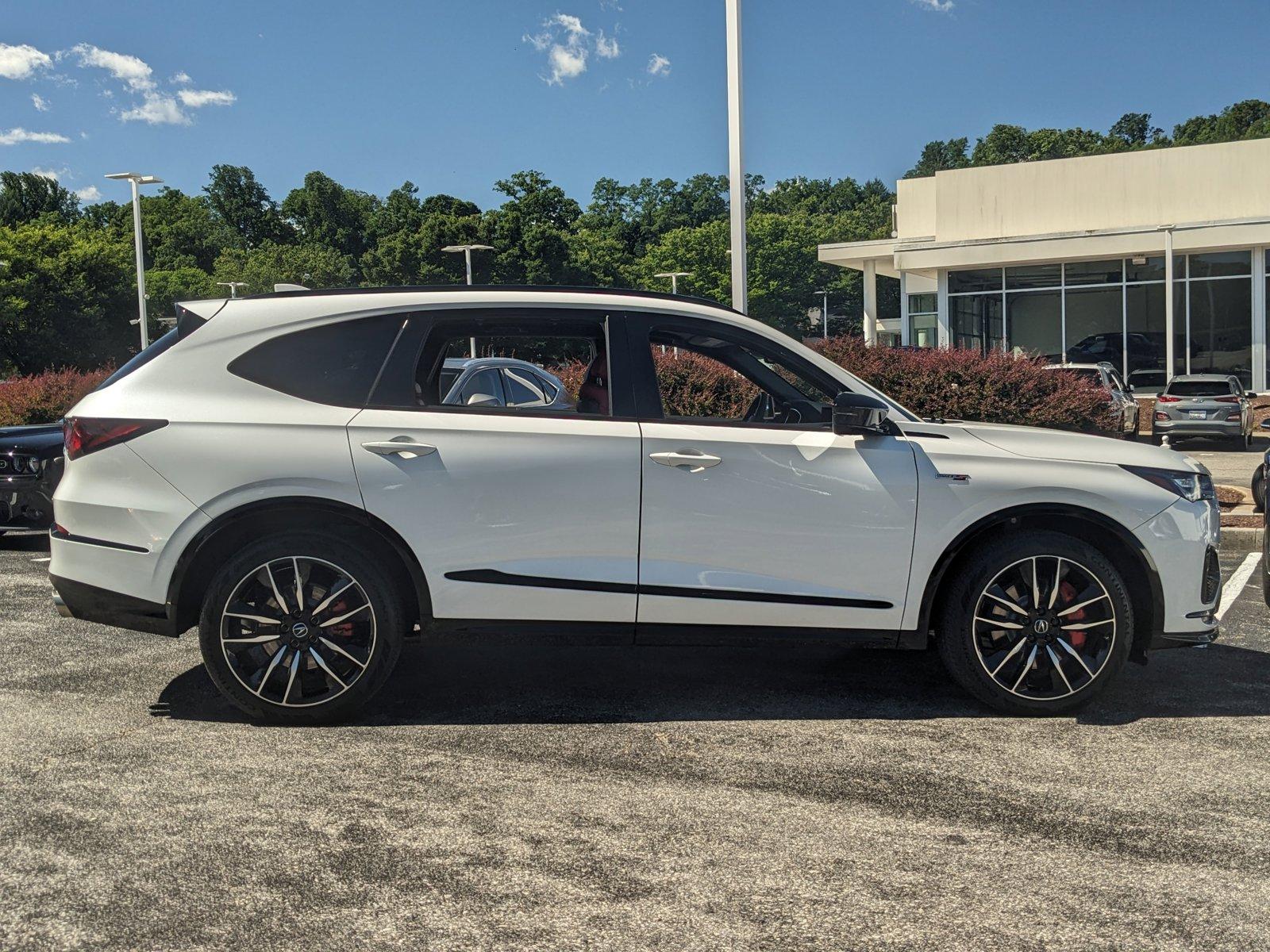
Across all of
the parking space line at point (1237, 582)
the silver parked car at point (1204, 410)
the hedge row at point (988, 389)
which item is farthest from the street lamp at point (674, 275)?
the parking space line at point (1237, 582)

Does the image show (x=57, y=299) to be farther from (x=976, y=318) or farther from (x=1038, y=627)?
(x=1038, y=627)

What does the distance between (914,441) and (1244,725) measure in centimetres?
186

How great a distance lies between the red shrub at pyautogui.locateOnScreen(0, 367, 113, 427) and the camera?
2178 cm

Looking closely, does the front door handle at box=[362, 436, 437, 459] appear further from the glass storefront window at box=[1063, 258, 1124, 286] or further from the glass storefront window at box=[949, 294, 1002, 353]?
the glass storefront window at box=[1063, 258, 1124, 286]

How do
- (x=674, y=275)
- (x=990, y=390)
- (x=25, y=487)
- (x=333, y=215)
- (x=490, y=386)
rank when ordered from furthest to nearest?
(x=333, y=215) → (x=674, y=275) → (x=990, y=390) → (x=25, y=487) → (x=490, y=386)

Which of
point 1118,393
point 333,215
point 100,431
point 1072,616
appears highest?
point 333,215

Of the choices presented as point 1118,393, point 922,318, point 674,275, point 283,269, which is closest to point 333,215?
point 283,269

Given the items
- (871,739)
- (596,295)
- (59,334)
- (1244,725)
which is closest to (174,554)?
(596,295)

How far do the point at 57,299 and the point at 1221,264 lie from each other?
6430cm

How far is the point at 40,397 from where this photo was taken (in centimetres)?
2200

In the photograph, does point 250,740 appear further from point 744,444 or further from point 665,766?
point 744,444

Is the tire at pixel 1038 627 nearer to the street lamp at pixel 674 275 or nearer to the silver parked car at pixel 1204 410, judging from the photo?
the silver parked car at pixel 1204 410

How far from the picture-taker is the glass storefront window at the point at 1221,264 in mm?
32812

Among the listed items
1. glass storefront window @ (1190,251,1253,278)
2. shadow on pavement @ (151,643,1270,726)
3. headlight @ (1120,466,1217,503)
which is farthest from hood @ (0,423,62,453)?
glass storefront window @ (1190,251,1253,278)
